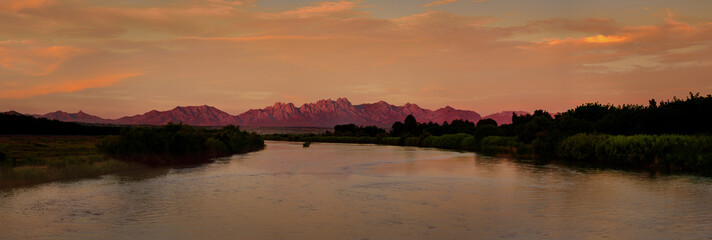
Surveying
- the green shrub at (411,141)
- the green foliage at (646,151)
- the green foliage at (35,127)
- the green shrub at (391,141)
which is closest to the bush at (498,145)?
the green foliage at (646,151)

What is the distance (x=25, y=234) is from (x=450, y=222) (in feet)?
48.3

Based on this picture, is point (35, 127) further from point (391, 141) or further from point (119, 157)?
point (391, 141)

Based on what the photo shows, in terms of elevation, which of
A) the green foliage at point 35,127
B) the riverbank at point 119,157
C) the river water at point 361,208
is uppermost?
the green foliage at point 35,127

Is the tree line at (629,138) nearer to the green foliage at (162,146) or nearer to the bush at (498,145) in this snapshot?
the bush at (498,145)

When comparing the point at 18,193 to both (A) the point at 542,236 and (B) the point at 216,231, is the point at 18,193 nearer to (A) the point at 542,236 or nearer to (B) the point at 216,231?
(B) the point at 216,231

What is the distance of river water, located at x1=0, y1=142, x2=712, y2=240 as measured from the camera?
18.5m

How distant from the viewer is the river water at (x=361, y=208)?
1855 centimetres

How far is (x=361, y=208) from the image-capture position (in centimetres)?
2452

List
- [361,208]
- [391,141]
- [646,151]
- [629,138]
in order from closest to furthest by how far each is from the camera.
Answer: [361,208], [646,151], [629,138], [391,141]

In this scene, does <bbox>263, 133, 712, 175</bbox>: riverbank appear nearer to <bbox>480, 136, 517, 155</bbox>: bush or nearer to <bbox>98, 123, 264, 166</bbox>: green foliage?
<bbox>480, 136, 517, 155</bbox>: bush

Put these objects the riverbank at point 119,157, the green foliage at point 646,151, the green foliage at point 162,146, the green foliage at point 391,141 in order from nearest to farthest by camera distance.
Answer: the riverbank at point 119,157 < the green foliage at point 646,151 < the green foliage at point 162,146 < the green foliage at point 391,141

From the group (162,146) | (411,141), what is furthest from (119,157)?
(411,141)

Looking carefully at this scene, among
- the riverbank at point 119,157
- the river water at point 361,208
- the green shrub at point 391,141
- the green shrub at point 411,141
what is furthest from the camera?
the green shrub at point 391,141

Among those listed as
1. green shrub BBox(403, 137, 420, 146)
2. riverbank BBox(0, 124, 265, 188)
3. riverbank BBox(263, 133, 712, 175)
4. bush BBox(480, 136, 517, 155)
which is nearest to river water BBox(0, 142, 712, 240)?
riverbank BBox(0, 124, 265, 188)
